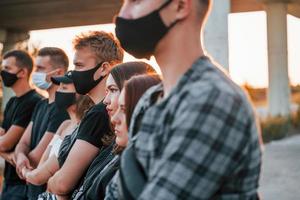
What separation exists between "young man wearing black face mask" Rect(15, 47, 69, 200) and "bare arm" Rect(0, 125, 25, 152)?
24cm

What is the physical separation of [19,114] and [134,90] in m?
3.82

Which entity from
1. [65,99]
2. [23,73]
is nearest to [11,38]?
[23,73]

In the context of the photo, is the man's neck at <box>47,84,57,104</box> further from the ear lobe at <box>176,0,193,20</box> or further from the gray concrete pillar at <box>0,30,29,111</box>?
the gray concrete pillar at <box>0,30,29,111</box>

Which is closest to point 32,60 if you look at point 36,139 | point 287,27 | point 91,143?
point 36,139

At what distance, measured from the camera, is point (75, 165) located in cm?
390

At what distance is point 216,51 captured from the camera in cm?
1533

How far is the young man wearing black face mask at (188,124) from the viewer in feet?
A: 6.15

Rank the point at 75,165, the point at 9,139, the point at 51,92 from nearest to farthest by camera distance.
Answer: the point at 75,165 < the point at 51,92 < the point at 9,139

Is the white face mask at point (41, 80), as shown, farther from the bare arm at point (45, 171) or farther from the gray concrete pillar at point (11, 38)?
the gray concrete pillar at point (11, 38)

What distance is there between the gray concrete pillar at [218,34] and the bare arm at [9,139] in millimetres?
9286

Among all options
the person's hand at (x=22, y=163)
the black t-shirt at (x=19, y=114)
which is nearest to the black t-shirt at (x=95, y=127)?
the person's hand at (x=22, y=163)

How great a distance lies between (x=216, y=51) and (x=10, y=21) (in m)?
14.6

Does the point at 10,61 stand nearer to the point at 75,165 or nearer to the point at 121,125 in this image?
the point at 75,165

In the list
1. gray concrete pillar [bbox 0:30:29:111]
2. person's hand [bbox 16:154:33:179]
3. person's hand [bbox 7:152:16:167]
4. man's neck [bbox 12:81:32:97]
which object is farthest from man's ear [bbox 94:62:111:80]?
gray concrete pillar [bbox 0:30:29:111]
